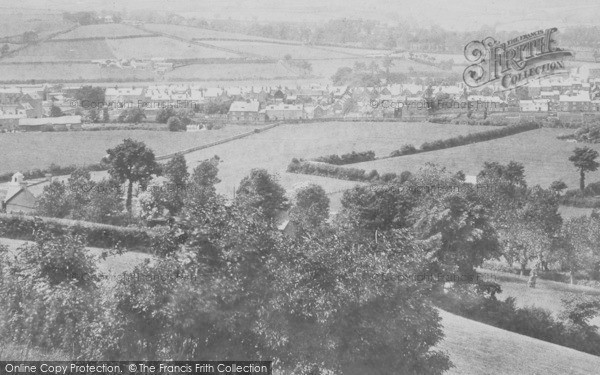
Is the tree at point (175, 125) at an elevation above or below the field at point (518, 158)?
above

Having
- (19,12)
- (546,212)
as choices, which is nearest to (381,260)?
(546,212)

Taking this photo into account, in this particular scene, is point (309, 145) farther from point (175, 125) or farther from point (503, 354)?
point (503, 354)

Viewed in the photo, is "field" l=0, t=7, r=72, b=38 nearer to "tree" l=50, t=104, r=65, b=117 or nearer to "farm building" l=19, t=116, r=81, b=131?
"tree" l=50, t=104, r=65, b=117

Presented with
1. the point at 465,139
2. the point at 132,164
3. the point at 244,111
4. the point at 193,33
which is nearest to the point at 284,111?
the point at 244,111

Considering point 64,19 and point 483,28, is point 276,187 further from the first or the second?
point 483,28

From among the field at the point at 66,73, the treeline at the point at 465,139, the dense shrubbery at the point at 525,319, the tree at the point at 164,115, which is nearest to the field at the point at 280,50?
the field at the point at 66,73

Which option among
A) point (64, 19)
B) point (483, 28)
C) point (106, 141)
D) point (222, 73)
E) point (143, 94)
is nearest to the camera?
point (106, 141)

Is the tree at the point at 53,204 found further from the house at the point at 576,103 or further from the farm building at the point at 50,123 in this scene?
the house at the point at 576,103
